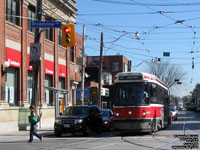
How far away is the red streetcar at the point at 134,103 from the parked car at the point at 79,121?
6.63 feet

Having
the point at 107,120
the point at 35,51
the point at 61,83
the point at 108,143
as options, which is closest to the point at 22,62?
the point at 35,51

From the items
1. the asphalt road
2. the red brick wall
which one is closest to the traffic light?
the red brick wall

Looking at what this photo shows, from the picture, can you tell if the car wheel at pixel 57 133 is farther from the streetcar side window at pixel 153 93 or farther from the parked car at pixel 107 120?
the streetcar side window at pixel 153 93

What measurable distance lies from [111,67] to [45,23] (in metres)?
61.2

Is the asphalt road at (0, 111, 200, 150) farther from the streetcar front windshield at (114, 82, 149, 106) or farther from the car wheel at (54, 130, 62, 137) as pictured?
the streetcar front windshield at (114, 82, 149, 106)

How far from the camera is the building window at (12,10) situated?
81.5 feet

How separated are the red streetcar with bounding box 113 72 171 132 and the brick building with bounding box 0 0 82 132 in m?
6.39

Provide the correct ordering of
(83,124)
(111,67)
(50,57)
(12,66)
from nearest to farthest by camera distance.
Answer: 1. (83,124)
2. (12,66)
3. (50,57)
4. (111,67)

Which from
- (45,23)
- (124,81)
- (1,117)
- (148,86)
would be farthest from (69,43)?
(1,117)

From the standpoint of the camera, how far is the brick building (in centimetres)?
2355

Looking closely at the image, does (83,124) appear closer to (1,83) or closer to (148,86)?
(148,86)

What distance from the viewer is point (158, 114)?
21.7 metres

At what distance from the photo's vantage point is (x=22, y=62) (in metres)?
26.3

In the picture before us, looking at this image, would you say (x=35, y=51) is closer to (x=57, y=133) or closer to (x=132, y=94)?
(x=57, y=133)
